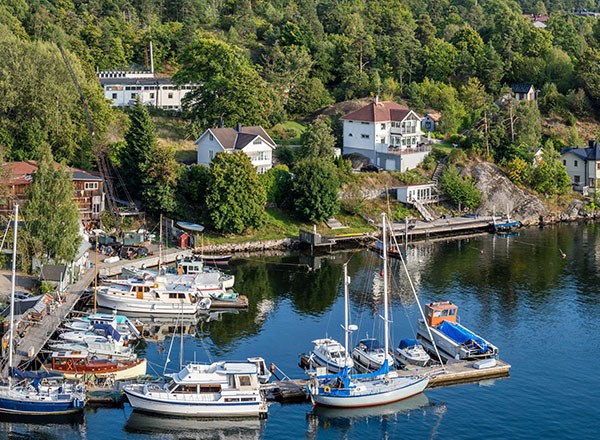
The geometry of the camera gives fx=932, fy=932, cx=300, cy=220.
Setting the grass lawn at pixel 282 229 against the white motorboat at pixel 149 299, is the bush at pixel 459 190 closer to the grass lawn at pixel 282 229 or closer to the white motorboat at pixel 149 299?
the grass lawn at pixel 282 229

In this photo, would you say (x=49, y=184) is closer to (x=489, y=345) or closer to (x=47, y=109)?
(x=47, y=109)

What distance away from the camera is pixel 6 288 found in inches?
2336

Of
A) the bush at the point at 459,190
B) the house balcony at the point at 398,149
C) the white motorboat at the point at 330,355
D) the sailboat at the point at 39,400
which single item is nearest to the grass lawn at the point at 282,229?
the bush at the point at 459,190

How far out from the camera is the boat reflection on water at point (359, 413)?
146 feet

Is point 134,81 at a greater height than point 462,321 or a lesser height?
greater

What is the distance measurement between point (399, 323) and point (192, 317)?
13072 mm

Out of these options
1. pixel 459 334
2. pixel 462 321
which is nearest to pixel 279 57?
pixel 462 321

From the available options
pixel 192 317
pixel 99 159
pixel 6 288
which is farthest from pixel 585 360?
pixel 99 159

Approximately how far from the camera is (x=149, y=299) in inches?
2343

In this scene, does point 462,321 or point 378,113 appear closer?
point 462,321

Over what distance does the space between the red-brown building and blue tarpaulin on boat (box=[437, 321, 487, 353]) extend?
33.3 m

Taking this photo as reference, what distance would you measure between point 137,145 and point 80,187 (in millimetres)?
6356

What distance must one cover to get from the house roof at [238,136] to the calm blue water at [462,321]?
15.2 meters

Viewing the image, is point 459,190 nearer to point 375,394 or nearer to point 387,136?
point 387,136
